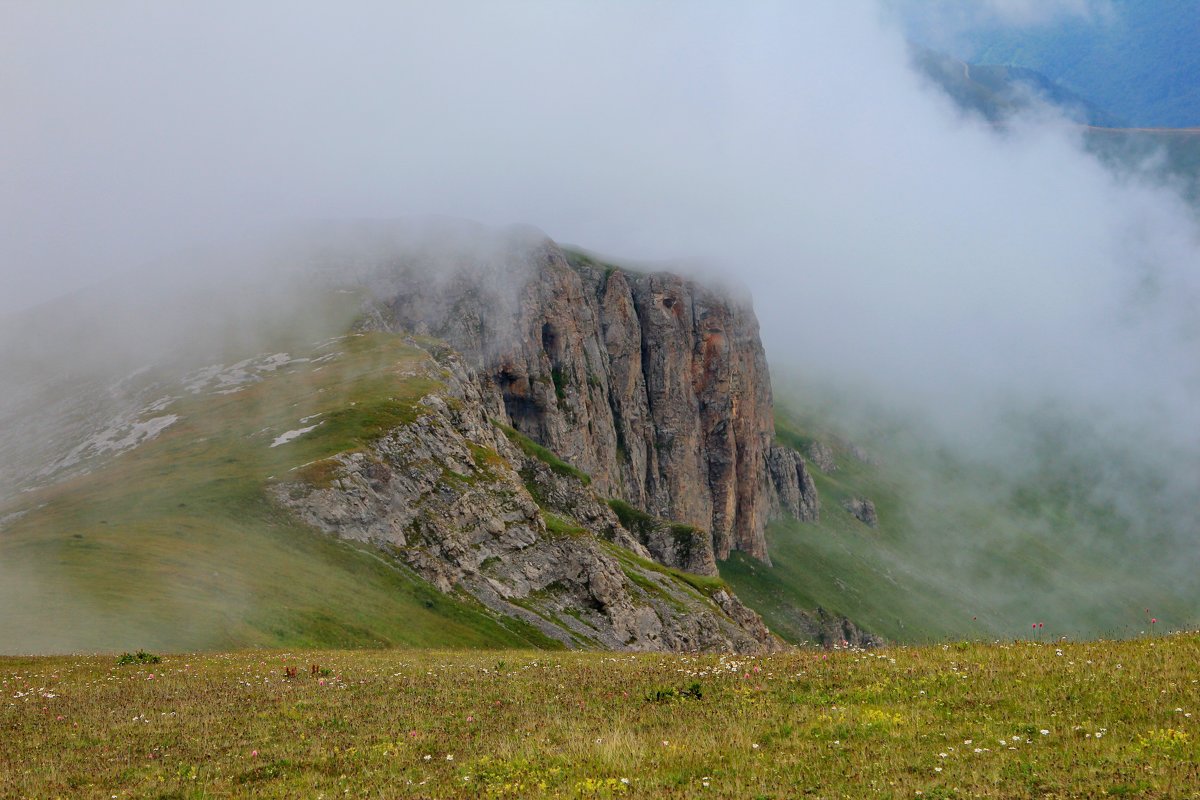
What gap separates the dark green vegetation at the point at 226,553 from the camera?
53.5 metres

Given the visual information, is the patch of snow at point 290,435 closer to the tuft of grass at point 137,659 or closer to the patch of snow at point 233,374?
the patch of snow at point 233,374

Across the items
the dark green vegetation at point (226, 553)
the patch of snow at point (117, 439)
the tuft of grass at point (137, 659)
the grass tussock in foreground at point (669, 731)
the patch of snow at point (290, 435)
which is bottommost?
the patch of snow at point (117, 439)

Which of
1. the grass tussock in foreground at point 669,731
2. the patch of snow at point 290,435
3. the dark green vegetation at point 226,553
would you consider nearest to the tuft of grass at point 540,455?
the dark green vegetation at point 226,553

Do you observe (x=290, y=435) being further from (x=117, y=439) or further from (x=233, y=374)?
(x=233, y=374)

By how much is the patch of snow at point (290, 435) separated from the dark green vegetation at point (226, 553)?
0.90m

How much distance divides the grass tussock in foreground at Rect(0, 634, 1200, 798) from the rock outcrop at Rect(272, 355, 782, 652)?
68.0 m

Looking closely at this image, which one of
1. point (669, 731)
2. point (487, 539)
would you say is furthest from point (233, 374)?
point (669, 731)

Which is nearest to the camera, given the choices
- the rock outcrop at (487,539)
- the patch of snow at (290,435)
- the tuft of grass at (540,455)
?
the rock outcrop at (487,539)

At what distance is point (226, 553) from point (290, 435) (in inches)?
1448

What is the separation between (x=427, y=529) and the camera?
100062 millimetres

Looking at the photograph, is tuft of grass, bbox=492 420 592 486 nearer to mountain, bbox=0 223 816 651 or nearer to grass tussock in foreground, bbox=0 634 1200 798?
mountain, bbox=0 223 816 651

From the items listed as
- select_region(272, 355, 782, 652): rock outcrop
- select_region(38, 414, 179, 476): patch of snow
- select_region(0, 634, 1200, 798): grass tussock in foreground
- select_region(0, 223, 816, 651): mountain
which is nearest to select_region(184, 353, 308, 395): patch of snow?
select_region(0, 223, 816, 651): mountain

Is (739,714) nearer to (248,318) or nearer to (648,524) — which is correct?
(648,524)

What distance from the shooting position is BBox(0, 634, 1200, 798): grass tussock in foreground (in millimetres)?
13797
